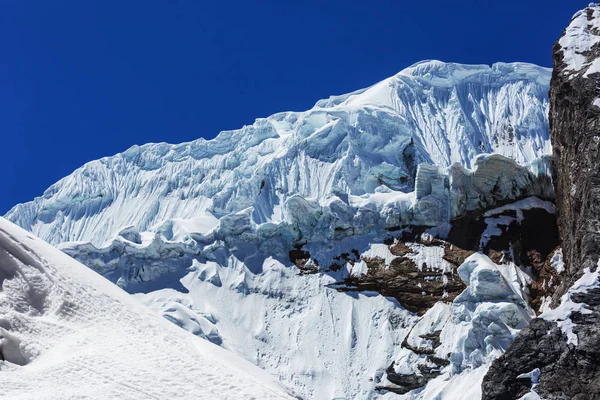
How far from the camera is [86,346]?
76.9ft

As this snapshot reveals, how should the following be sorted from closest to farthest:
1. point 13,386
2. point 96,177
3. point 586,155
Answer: point 13,386
point 586,155
point 96,177

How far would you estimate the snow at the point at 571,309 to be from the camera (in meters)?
27.7

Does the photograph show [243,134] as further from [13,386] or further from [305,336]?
[13,386]

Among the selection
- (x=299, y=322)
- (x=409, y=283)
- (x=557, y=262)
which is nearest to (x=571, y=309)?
(x=557, y=262)

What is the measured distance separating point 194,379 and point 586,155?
2673cm

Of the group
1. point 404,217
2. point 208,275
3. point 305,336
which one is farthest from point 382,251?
point 208,275

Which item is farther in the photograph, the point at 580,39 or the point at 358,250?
the point at 358,250

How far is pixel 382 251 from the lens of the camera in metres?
63.7

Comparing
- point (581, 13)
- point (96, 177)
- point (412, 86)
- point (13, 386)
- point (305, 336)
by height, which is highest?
point (412, 86)

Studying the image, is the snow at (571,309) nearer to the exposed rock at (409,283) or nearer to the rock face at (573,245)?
the rock face at (573,245)

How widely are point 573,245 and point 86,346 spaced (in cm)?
2579

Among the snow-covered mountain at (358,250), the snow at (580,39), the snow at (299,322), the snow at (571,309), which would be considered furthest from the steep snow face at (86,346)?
the snow at (580,39)

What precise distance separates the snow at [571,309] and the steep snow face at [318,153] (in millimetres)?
47333

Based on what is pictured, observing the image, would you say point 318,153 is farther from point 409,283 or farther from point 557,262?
point 557,262
